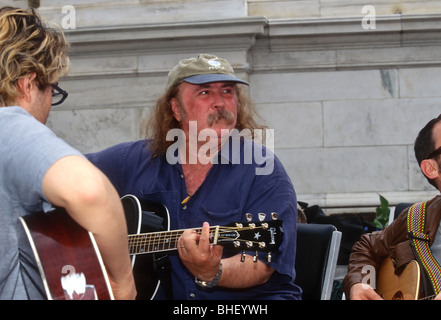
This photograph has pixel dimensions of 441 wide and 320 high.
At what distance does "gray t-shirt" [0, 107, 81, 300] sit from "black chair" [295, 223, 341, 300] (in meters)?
1.90

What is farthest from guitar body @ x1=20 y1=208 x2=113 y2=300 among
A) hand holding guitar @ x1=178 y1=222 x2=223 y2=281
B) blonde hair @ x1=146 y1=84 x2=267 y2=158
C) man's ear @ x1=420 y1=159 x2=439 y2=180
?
man's ear @ x1=420 y1=159 x2=439 y2=180

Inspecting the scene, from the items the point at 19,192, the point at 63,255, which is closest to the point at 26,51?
the point at 19,192

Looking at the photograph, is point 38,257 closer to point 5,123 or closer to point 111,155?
point 5,123

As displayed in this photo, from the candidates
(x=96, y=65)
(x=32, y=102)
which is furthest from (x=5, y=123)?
(x=96, y=65)

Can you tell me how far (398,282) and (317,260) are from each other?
49 centimetres

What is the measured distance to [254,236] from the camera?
2.77 metres

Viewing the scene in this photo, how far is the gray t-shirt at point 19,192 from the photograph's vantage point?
71.7 inches

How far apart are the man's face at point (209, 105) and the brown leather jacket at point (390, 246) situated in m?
0.88

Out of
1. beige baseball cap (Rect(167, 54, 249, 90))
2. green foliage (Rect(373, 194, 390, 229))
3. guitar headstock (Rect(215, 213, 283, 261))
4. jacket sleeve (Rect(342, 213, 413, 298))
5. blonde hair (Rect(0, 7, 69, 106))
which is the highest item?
blonde hair (Rect(0, 7, 69, 106))

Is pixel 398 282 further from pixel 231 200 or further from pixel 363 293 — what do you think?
pixel 231 200

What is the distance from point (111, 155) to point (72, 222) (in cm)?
163

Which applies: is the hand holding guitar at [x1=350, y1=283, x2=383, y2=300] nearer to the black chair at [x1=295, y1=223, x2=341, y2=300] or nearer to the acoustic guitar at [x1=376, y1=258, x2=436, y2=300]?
the acoustic guitar at [x1=376, y1=258, x2=436, y2=300]

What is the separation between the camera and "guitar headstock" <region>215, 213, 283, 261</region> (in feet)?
9.05
